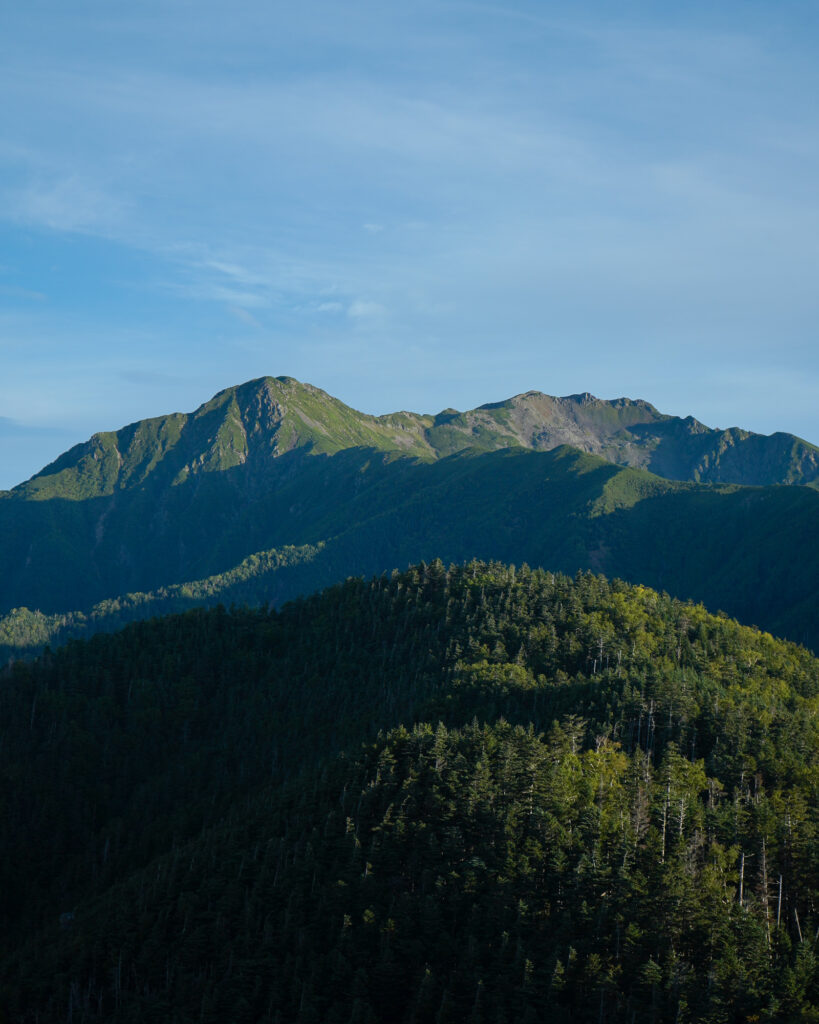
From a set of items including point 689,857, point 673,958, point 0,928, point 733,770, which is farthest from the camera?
point 0,928

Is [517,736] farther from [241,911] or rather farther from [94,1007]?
[94,1007]

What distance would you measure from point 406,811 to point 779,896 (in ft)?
193

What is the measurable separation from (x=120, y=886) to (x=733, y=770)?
394ft

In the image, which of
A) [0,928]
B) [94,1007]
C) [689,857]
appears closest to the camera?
[689,857]

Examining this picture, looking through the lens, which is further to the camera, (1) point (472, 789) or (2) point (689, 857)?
(1) point (472, 789)

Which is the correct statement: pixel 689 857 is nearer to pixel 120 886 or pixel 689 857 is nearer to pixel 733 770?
pixel 733 770

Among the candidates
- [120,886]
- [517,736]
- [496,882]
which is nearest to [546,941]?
[496,882]

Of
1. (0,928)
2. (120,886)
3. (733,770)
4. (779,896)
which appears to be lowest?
(0,928)

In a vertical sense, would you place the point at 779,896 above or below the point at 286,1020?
above

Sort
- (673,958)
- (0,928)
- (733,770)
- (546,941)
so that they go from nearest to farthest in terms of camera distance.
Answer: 1. (673,958)
2. (546,941)
3. (733,770)
4. (0,928)

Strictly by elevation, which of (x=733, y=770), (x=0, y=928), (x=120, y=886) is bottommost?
(x=0, y=928)

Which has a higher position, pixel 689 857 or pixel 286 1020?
pixel 689 857

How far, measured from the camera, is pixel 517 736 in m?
169

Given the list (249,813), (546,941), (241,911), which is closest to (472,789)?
→ (546,941)
